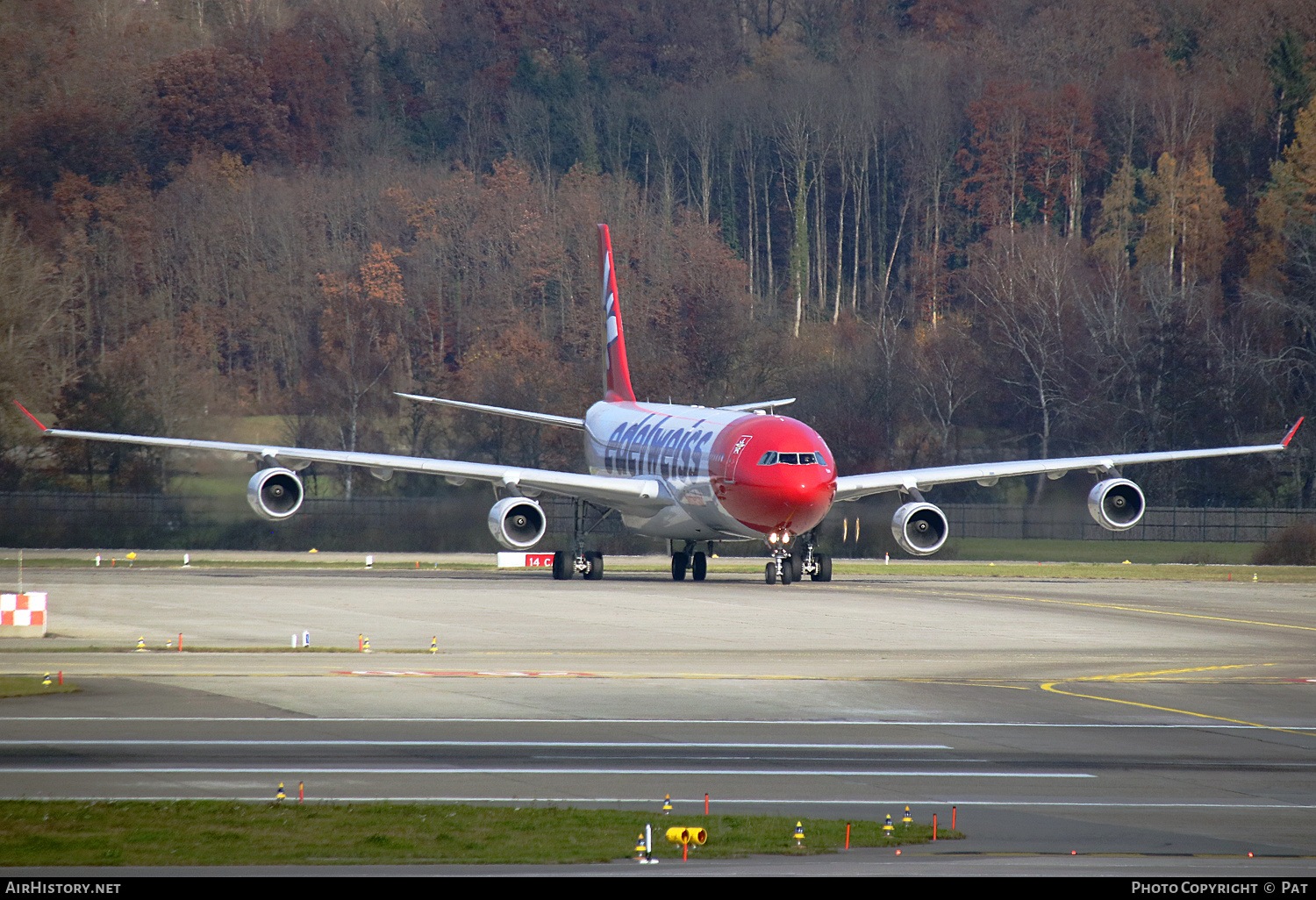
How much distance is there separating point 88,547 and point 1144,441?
44642 millimetres

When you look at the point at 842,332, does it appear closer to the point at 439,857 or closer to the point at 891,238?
the point at 891,238

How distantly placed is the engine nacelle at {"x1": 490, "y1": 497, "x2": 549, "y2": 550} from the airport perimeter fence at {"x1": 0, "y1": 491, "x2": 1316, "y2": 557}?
46.3 ft

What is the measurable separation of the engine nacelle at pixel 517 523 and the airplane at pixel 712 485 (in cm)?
4

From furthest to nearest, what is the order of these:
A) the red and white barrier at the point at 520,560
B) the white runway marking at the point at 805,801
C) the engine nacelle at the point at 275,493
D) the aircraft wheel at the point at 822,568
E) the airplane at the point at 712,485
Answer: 1. the red and white barrier at the point at 520,560
2. the engine nacelle at the point at 275,493
3. the aircraft wheel at the point at 822,568
4. the airplane at the point at 712,485
5. the white runway marking at the point at 805,801

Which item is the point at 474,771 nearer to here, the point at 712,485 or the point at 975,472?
the point at 712,485

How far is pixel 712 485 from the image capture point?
39500mm

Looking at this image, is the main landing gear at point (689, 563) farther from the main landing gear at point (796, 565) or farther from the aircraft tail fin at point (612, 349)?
A: the aircraft tail fin at point (612, 349)

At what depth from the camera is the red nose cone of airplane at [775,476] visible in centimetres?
3738

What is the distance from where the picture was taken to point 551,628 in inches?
1176

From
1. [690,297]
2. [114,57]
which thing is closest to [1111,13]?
[690,297]

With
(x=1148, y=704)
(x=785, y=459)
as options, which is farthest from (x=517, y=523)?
(x=1148, y=704)

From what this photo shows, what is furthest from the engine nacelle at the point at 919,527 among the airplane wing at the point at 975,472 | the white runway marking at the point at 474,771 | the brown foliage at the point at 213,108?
the brown foliage at the point at 213,108

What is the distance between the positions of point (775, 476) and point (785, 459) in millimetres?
585

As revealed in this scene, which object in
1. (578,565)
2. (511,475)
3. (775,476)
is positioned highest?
(511,475)
